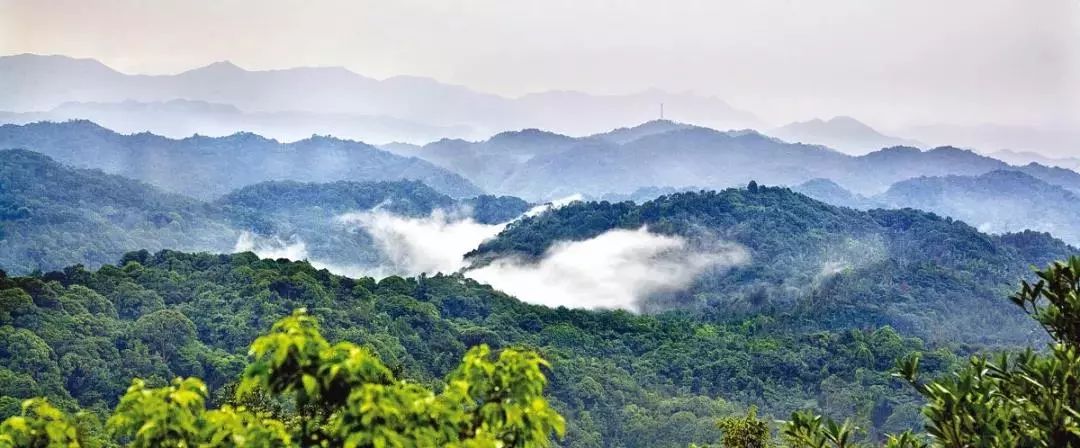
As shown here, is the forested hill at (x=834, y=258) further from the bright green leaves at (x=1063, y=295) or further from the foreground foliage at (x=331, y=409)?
the foreground foliage at (x=331, y=409)

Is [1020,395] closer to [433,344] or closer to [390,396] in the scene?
[390,396]

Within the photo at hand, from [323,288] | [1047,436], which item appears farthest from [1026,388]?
[323,288]

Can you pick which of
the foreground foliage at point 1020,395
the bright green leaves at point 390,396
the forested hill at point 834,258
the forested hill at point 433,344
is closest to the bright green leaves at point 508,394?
the bright green leaves at point 390,396

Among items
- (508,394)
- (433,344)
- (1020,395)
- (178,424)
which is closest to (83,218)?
(433,344)

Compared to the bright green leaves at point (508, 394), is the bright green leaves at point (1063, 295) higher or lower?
higher

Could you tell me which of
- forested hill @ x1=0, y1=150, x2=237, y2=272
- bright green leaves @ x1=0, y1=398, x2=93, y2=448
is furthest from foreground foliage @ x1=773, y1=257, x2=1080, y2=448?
forested hill @ x1=0, y1=150, x2=237, y2=272

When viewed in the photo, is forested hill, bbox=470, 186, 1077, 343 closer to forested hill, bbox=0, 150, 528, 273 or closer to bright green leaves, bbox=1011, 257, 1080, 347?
forested hill, bbox=0, 150, 528, 273
